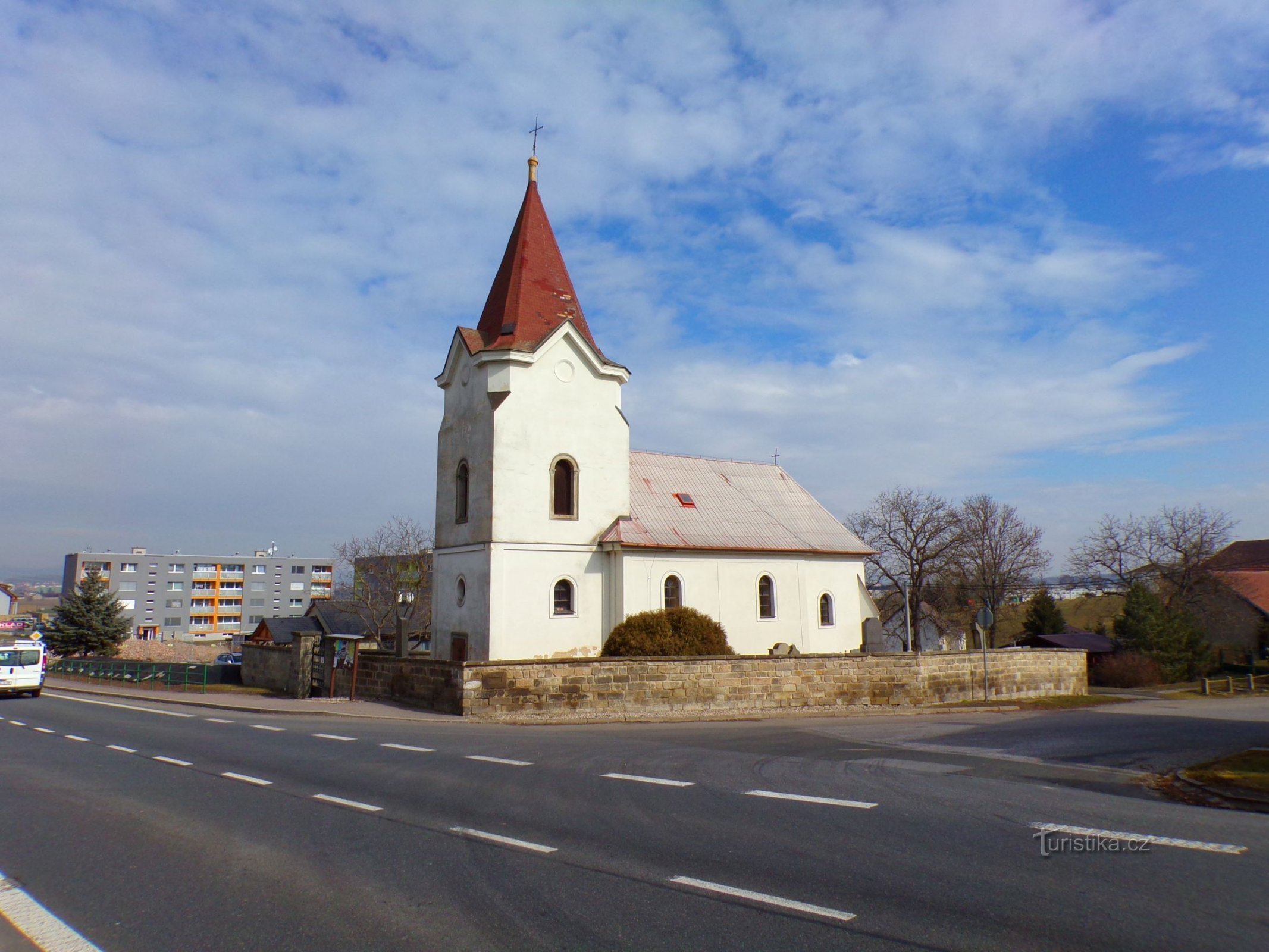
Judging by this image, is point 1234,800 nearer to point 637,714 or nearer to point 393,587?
point 637,714

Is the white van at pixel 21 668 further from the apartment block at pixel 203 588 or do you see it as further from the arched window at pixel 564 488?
the apartment block at pixel 203 588

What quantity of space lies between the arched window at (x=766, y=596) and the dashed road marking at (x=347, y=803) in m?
21.9

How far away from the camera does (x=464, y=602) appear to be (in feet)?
84.3

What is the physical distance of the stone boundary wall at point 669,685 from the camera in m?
19.2

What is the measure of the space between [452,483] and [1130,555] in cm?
4810

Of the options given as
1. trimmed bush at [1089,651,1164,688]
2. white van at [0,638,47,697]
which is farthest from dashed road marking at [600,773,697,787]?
trimmed bush at [1089,651,1164,688]

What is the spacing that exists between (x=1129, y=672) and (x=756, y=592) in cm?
2381

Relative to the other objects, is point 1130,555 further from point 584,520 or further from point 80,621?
point 80,621

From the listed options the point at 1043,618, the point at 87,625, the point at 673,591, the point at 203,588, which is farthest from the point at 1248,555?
the point at 203,588

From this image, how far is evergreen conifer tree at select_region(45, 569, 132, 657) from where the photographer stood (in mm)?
47594

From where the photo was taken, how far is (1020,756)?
1273 centimetres

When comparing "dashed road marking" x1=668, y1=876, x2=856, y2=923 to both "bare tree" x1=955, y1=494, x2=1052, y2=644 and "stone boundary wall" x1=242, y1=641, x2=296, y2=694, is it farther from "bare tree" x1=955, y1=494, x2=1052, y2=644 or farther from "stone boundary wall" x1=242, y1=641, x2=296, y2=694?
"bare tree" x1=955, y1=494, x2=1052, y2=644

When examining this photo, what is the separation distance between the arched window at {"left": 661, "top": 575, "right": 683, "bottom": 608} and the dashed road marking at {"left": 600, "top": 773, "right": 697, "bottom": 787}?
55.1 ft

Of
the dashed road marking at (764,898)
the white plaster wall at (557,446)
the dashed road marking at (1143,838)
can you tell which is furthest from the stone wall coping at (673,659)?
the dashed road marking at (764,898)
